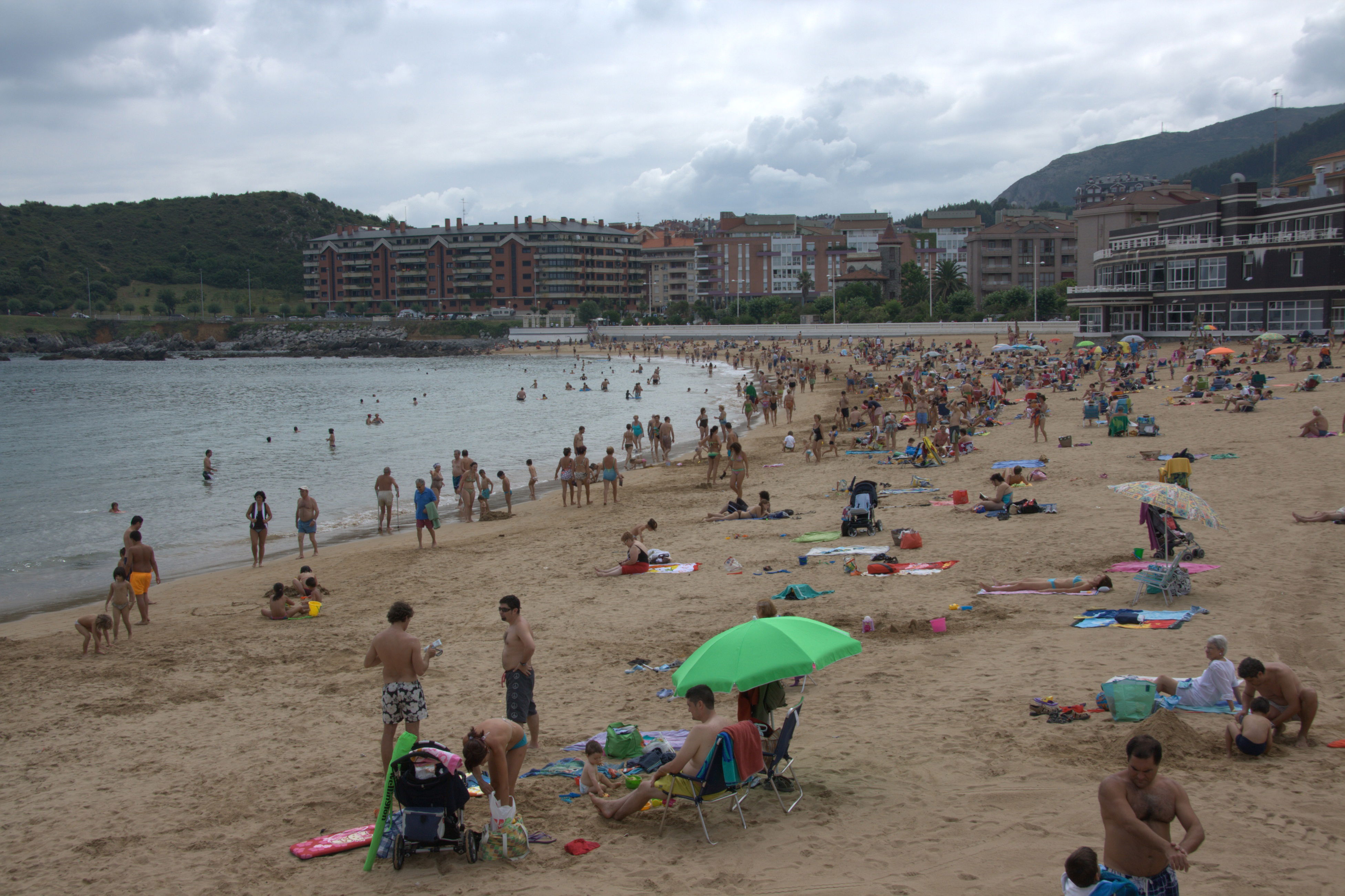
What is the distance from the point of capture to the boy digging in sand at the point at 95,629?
10719 mm

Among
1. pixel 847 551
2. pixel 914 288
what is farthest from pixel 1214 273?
pixel 847 551

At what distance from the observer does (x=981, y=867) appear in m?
4.81

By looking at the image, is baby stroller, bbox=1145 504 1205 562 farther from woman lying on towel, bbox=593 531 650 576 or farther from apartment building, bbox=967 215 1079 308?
apartment building, bbox=967 215 1079 308

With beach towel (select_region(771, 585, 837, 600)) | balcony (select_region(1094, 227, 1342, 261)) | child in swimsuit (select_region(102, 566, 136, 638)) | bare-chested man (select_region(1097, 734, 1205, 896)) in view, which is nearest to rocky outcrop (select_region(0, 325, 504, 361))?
balcony (select_region(1094, 227, 1342, 261))

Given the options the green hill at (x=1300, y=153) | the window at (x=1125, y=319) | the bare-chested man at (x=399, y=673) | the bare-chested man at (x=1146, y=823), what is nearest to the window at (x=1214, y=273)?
the window at (x=1125, y=319)

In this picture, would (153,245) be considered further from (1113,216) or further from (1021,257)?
(1113,216)

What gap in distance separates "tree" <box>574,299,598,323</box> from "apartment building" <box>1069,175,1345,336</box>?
7306 centimetres

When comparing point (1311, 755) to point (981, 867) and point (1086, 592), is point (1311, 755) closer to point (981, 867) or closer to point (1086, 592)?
point (981, 867)

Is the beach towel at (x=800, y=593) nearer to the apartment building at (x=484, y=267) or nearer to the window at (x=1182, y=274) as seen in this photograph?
the window at (x=1182, y=274)

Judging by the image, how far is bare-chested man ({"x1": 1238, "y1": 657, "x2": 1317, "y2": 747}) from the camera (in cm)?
588

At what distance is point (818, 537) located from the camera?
13594 mm

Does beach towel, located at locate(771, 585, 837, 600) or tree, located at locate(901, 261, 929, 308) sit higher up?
tree, located at locate(901, 261, 929, 308)

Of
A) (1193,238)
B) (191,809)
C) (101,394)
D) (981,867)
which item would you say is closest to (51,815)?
(191,809)

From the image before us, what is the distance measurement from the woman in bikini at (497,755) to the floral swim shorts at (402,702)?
3.30 ft
